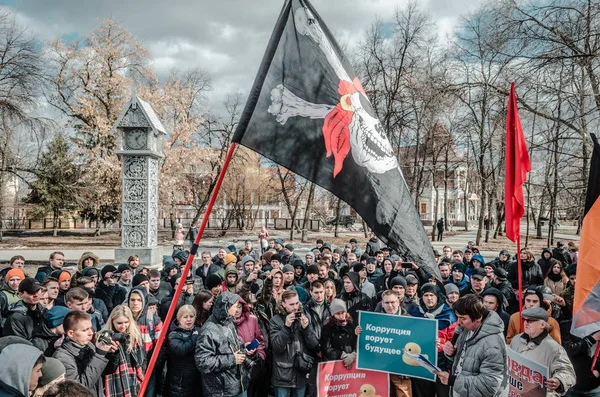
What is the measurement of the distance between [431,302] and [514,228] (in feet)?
4.92

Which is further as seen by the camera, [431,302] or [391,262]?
[391,262]

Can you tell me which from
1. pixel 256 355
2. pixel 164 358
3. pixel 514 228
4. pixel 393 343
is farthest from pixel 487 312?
pixel 164 358

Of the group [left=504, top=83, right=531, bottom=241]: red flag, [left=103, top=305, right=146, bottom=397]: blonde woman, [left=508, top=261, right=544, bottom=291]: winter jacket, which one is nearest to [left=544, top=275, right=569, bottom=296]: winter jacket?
[left=508, top=261, right=544, bottom=291]: winter jacket

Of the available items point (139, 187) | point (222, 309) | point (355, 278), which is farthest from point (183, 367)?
point (139, 187)

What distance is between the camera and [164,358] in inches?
197

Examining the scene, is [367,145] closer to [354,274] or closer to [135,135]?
[354,274]

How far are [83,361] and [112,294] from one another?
12.5 feet

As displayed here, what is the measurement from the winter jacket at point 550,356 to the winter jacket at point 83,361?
12.8 ft

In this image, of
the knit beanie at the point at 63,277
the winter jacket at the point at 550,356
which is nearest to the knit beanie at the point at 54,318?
the knit beanie at the point at 63,277

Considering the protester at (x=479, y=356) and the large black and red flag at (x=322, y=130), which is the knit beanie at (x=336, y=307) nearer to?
the protester at (x=479, y=356)

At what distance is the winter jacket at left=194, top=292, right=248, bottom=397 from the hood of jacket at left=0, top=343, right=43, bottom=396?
197 centimetres

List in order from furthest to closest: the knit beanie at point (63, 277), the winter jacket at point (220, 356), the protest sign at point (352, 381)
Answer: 1. the knit beanie at point (63, 277)
2. the protest sign at point (352, 381)
3. the winter jacket at point (220, 356)

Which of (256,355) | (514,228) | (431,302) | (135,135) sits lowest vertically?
(256,355)

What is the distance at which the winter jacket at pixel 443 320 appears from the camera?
5.27 m
